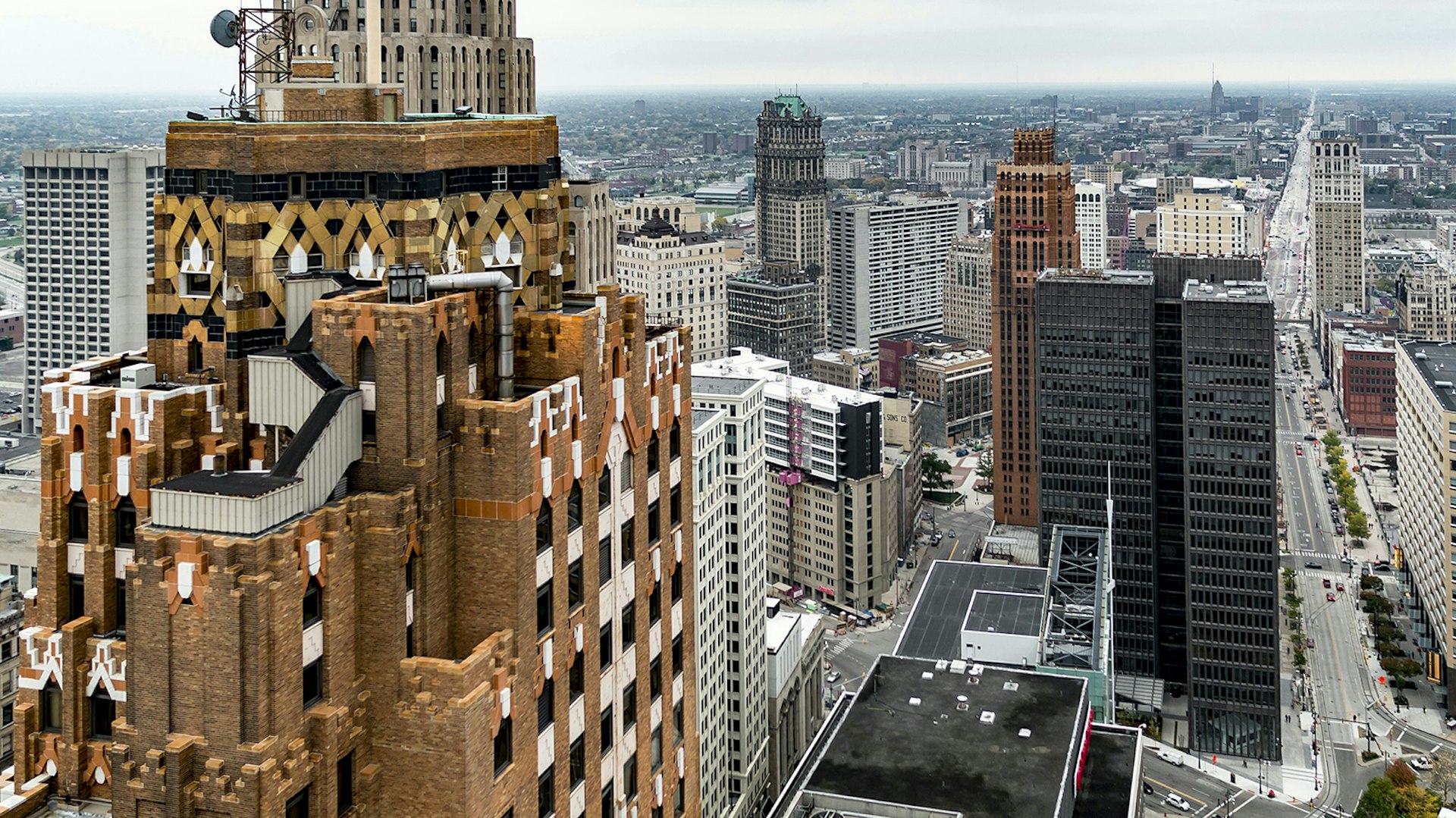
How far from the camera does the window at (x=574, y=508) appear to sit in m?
38.6

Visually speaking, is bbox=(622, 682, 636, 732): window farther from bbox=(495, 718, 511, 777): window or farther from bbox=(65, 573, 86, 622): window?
bbox=(65, 573, 86, 622): window

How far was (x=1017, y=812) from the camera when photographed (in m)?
110

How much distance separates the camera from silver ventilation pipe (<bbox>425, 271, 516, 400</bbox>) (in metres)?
36.8

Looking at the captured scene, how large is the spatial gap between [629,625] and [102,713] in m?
14.4

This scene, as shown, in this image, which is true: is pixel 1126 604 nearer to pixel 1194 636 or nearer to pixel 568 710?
pixel 1194 636

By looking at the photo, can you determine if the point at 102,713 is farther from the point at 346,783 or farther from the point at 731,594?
the point at 731,594

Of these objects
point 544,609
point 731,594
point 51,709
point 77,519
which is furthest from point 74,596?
point 731,594

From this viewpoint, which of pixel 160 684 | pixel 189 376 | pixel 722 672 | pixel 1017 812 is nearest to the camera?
pixel 160 684

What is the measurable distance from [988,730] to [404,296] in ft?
320

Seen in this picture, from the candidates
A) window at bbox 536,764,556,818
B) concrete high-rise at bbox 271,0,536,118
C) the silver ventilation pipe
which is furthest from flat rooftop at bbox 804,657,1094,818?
the silver ventilation pipe

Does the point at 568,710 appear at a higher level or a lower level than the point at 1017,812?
higher

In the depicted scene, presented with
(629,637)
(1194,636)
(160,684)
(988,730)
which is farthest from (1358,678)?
(160,684)

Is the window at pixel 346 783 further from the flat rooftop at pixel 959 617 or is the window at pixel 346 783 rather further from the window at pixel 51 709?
the flat rooftop at pixel 959 617

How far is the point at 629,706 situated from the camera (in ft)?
143
